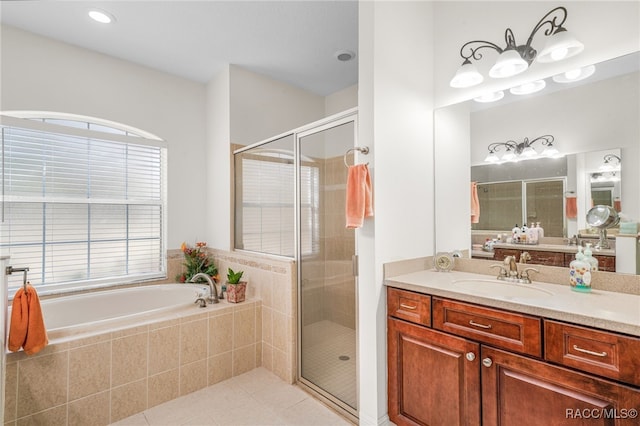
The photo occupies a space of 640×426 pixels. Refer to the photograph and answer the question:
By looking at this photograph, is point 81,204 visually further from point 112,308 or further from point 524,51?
point 524,51

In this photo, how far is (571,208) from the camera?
1688 mm

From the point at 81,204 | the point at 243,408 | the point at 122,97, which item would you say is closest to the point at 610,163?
the point at 243,408

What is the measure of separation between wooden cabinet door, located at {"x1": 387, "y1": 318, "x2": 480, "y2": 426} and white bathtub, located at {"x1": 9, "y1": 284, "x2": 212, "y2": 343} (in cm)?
152

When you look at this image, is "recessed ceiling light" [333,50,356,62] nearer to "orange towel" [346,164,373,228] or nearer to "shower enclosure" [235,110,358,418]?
"shower enclosure" [235,110,358,418]

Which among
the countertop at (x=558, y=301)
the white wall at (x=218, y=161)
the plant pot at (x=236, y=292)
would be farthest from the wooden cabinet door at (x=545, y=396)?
the white wall at (x=218, y=161)

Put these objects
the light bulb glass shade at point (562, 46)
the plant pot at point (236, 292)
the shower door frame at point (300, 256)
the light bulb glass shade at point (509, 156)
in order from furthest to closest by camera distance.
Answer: the plant pot at point (236, 292), the shower door frame at point (300, 256), the light bulb glass shade at point (509, 156), the light bulb glass shade at point (562, 46)

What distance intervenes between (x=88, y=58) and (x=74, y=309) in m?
2.24

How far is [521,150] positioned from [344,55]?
184cm

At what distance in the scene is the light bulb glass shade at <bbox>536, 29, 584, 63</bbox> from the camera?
146cm

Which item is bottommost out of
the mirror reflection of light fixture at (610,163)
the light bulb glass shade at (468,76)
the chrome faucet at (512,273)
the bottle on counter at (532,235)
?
the chrome faucet at (512,273)

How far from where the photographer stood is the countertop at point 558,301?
1131 millimetres

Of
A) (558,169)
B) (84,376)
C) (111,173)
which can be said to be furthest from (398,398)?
(111,173)

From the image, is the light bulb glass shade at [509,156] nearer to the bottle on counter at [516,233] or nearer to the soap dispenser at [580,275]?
the bottle on counter at [516,233]

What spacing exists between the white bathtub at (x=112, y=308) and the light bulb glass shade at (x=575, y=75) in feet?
9.04
